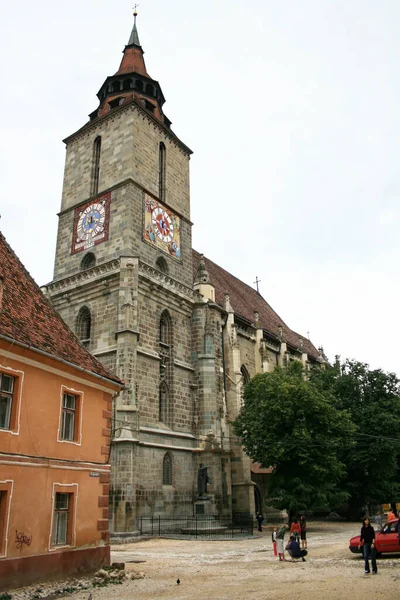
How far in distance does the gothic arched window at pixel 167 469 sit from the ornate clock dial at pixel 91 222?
1233cm

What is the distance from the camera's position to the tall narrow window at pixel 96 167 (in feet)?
100

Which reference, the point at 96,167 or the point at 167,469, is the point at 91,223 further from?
the point at 167,469

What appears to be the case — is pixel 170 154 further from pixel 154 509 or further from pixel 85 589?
pixel 85 589

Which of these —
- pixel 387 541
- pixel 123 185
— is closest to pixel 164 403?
pixel 123 185

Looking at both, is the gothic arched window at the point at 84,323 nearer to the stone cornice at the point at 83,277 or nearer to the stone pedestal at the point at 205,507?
the stone cornice at the point at 83,277

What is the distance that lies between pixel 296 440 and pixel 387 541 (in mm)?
9875

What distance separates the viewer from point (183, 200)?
32.7m

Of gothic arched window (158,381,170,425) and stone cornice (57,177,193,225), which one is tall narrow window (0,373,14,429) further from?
stone cornice (57,177,193,225)

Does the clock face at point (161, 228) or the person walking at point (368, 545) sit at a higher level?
the clock face at point (161, 228)

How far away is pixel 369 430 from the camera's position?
30031 mm

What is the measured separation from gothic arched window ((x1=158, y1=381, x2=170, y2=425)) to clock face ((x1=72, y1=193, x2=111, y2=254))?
27.6 feet

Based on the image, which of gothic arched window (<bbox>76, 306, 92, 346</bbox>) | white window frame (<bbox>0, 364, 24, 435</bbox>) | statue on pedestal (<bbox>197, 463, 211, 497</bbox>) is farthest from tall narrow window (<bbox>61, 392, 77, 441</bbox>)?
gothic arched window (<bbox>76, 306, 92, 346</bbox>)

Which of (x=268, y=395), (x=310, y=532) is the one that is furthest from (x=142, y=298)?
(x=310, y=532)

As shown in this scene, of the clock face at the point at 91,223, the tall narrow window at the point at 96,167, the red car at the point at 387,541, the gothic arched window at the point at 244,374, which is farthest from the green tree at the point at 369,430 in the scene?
the tall narrow window at the point at 96,167
